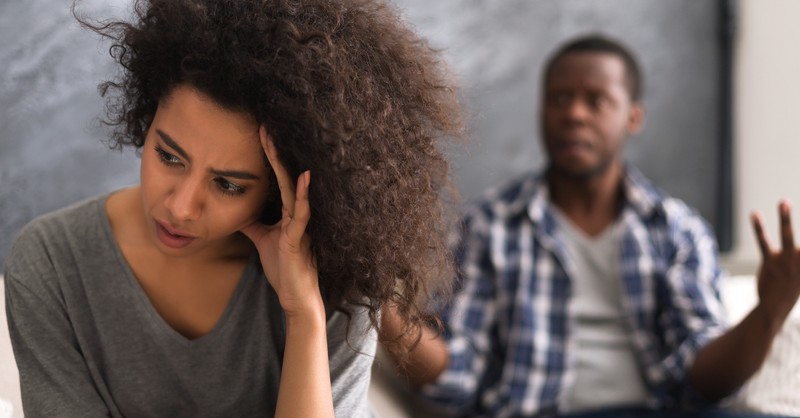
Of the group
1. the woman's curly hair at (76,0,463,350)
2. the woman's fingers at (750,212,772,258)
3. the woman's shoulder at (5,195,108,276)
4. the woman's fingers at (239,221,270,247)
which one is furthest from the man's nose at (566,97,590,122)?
the woman's shoulder at (5,195,108,276)

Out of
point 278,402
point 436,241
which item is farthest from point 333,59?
point 278,402

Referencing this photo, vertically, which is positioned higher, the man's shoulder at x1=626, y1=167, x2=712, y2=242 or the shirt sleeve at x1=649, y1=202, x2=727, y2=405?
the man's shoulder at x1=626, y1=167, x2=712, y2=242

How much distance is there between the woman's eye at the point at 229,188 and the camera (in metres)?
1.15

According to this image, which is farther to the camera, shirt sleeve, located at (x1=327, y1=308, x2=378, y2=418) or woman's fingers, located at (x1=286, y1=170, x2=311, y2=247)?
shirt sleeve, located at (x1=327, y1=308, x2=378, y2=418)

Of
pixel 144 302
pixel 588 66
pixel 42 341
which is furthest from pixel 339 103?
pixel 588 66

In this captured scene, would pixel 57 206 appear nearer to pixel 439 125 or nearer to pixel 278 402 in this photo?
pixel 278 402

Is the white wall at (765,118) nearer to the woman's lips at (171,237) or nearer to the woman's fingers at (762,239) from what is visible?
the woman's fingers at (762,239)

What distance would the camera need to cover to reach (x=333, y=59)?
42.6 inches

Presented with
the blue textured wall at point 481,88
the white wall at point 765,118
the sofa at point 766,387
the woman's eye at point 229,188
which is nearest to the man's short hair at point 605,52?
the blue textured wall at point 481,88

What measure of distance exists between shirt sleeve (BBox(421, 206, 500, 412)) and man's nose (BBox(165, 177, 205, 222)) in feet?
2.73

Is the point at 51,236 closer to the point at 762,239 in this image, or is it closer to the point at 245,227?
the point at 245,227

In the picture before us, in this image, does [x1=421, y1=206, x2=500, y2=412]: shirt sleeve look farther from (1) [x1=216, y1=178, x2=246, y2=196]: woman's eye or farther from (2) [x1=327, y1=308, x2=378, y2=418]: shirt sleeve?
(1) [x1=216, y1=178, x2=246, y2=196]: woman's eye

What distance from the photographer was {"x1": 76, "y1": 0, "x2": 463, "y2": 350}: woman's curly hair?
3.56ft

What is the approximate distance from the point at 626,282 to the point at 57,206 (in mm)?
1182
